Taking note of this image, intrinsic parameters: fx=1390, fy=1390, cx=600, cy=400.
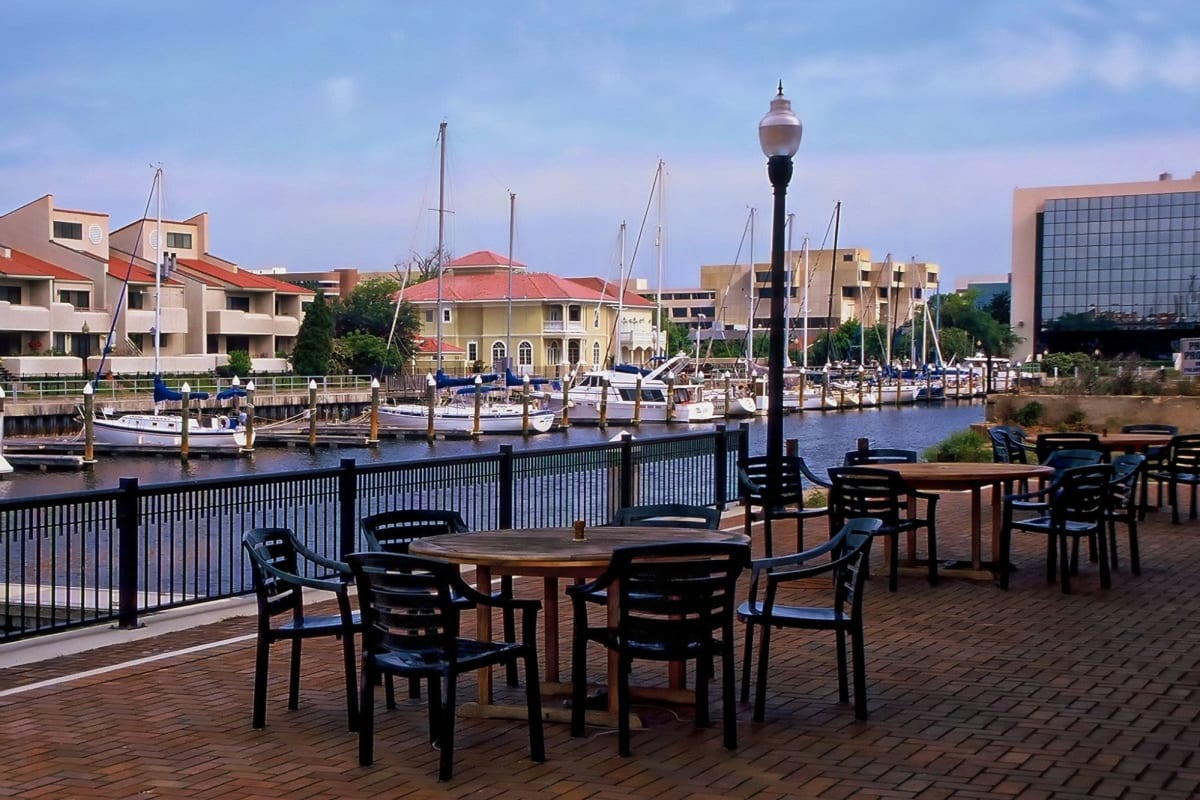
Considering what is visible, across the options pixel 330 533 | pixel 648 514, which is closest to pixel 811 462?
pixel 330 533

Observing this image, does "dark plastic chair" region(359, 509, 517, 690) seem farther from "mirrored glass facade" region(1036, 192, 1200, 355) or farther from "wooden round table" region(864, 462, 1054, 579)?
"mirrored glass facade" region(1036, 192, 1200, 355)

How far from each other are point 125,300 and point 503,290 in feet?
104

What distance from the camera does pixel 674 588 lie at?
22.0 feet

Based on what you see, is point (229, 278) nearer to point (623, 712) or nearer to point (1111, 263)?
point (1111, 263)

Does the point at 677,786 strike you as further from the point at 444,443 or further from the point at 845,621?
the point at 444,443

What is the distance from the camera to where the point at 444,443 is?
62.9m

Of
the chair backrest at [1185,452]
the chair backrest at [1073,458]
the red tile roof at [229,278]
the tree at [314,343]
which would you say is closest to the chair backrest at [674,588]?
the chair backrest at [1073,458]

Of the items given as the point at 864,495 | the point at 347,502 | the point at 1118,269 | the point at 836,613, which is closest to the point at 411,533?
the point at 836,613

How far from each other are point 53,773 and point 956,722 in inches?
177

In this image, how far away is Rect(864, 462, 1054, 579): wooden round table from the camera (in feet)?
37.7

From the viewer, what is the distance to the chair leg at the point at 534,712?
21.6 ft

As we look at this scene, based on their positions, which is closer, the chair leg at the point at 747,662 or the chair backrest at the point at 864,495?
the chair leg at the point at 747,662

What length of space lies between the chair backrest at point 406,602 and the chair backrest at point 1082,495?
6.48 metres

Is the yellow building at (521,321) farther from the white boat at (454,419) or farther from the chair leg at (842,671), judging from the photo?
the chair leg at (842,671)
